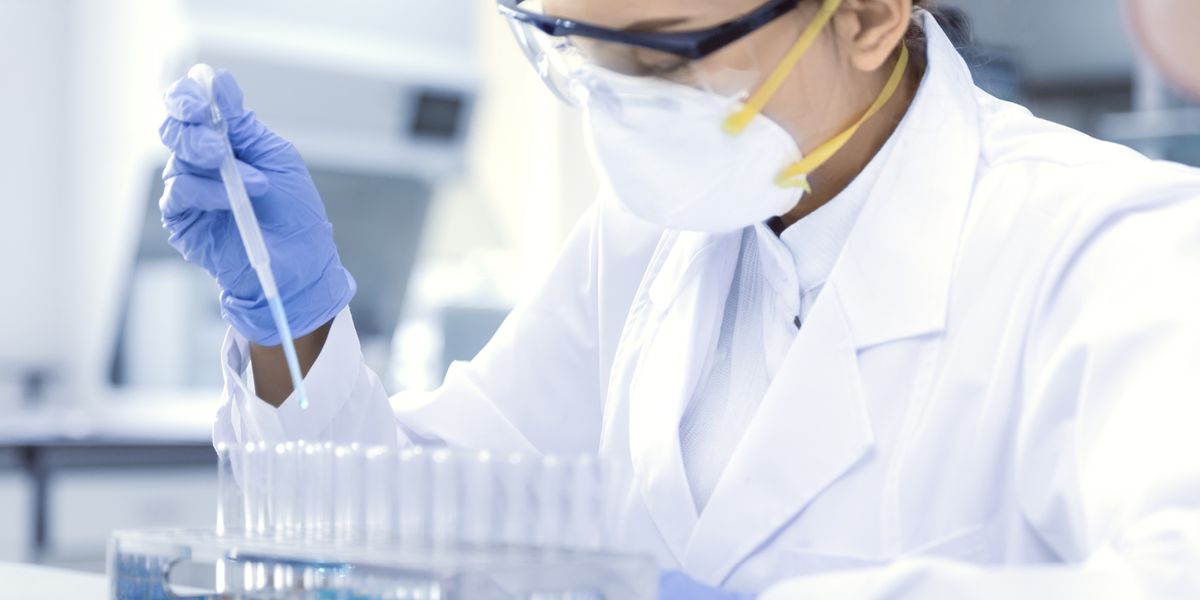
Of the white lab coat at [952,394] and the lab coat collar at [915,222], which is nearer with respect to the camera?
the white lab coat at [952,394]

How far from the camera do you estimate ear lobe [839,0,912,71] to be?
1469 millimetres

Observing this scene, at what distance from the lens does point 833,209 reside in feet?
4.99

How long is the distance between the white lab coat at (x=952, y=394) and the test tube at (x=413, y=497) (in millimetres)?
150

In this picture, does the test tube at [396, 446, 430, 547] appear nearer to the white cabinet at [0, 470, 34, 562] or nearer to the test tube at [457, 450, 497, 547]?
the test tube at [457, 450, 497, 547]

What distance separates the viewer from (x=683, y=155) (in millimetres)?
1467

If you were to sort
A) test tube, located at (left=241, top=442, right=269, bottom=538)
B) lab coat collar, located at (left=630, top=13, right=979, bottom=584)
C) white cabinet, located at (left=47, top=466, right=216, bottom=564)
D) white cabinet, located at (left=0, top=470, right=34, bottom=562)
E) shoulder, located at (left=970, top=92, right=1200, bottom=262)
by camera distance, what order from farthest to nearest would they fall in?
white cabinet, located at (left=47, top=466, right=216, bottom=564), white cabinet, located at (left=0, top=470, right=34, bottom=562), lab coat collar, located at (left=630, top=13, right=979, bottom=584), shoulder, located at (left=970, top=92, right=1200, bottom=262), test tube, located at (left=241, top=442, right=269, bottom=538)

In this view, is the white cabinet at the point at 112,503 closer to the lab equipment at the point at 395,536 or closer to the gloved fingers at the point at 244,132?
the gloved fingers at the point at 244,132

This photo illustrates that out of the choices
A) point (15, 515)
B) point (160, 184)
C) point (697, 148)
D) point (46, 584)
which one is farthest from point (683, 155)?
point (160, 184)

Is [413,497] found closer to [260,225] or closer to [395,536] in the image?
[395,536]

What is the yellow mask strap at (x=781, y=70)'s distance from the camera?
1.44 meters

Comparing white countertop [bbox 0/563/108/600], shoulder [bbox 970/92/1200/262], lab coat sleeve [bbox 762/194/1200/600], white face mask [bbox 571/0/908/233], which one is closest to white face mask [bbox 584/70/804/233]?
white face mask [bbox 571/0/908/233]

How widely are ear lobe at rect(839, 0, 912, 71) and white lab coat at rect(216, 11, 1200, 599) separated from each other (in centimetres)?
8

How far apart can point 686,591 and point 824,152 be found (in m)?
0.59

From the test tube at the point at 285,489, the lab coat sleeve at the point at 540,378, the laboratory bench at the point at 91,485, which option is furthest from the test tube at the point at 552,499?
the laboratory bench at the point at 91,485
